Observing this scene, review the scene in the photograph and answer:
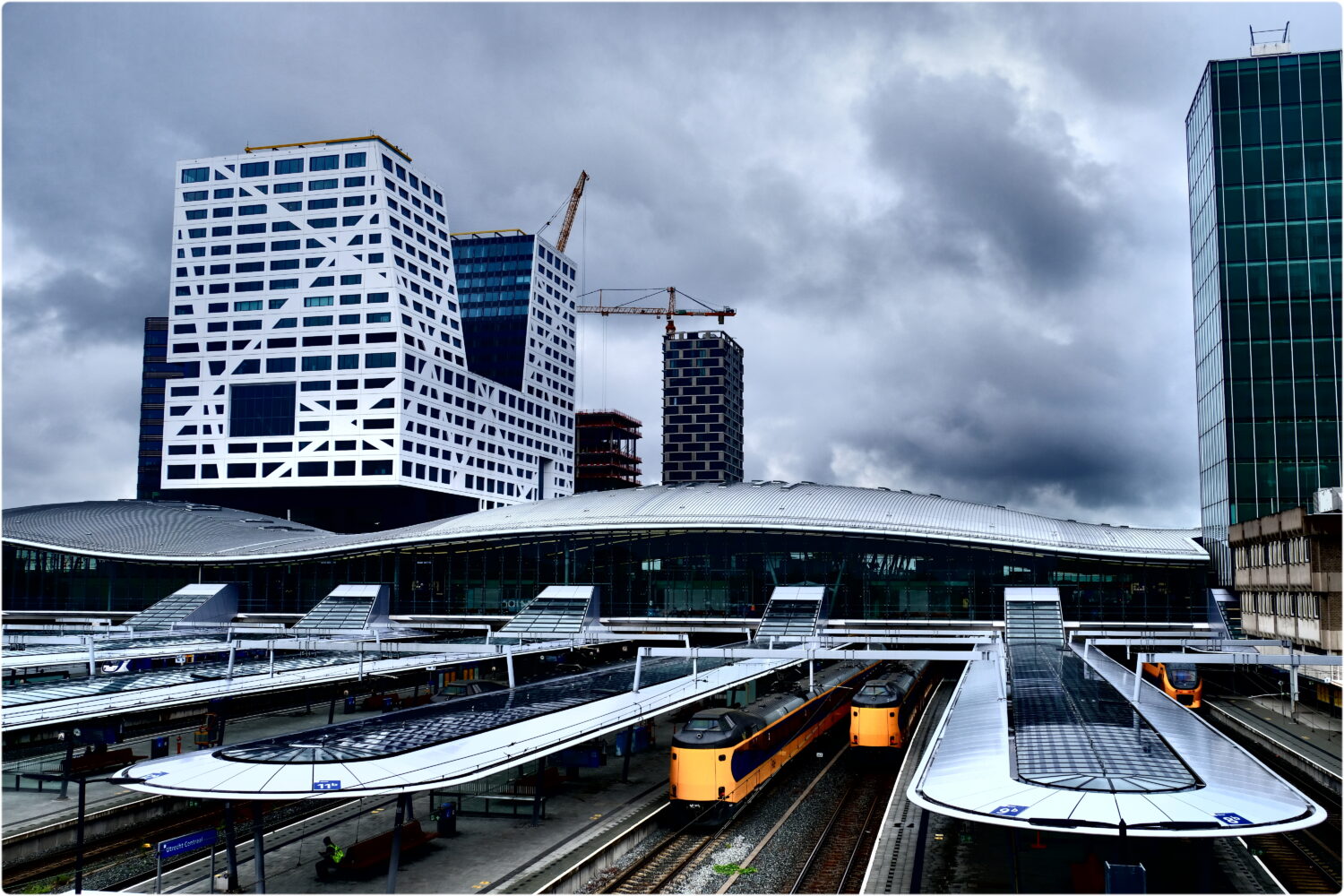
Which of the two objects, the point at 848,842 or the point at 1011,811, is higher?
the point at 1011,811

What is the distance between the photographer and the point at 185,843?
26.7 metres

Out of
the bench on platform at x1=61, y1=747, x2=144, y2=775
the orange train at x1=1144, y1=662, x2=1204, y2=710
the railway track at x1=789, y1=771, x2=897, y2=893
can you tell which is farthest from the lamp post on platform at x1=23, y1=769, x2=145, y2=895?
the orange train at x1=1144, y1=662, x2=1204, y2=710

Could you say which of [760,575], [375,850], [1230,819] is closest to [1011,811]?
[1230,819]

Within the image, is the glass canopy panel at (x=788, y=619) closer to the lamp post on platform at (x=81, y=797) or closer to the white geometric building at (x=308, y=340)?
the lamp post on platform at (x=81, y=797)

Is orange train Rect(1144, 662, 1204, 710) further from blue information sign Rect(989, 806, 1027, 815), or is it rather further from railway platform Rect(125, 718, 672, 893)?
blue information sign Rect(989, 806, 1027, 815)

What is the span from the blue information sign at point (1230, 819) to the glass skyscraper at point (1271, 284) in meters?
64.4

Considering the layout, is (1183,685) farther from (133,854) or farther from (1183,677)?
(133,854)

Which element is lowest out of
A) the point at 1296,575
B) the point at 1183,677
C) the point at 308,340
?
the point at 1183,677

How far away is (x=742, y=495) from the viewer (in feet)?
282

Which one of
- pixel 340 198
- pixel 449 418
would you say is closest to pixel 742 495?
pixel 449 418

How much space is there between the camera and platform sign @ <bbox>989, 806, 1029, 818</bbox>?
20812 millimetres

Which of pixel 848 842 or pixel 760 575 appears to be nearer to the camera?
pixel 848 842

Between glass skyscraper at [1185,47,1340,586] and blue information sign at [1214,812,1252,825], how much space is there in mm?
64375

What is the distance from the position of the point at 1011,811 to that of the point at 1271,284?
77263mm
